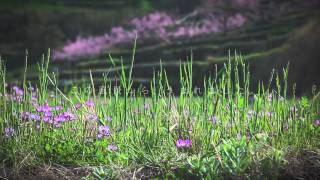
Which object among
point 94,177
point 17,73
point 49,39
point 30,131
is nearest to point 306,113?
point 94,177

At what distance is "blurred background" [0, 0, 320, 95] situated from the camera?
1445 cm

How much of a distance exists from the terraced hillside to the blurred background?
0.03 m

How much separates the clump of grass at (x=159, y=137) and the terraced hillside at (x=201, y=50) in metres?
11.6

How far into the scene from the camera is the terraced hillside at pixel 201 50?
17.1m

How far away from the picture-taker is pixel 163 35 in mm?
22000

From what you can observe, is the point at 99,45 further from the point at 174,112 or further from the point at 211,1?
the point at 174,112

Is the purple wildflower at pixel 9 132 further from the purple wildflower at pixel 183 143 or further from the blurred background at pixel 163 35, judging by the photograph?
the blurred background at pixel 163 35

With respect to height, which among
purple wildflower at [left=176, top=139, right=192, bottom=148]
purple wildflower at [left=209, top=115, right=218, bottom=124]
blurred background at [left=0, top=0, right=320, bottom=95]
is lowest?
purple wildflower at [left=176, top=139, right=192, bottom=148]

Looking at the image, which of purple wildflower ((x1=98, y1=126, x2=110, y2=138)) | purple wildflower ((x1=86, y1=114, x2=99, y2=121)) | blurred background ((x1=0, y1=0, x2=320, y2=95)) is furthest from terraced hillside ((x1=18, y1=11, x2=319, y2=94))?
purple wildflower ((x1=98, y1=126, x2=110, y2=138))

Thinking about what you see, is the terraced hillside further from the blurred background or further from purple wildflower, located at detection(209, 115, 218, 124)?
purple wildflower, located at detection(209, 115, 218, 124)

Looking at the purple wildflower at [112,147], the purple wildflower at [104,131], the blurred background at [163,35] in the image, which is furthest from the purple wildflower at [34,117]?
the blurred background at [163,35]

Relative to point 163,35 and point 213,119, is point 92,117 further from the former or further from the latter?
point 163,35

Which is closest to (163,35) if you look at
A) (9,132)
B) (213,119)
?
(213,119)

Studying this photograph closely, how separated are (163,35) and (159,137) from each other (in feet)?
62.0
